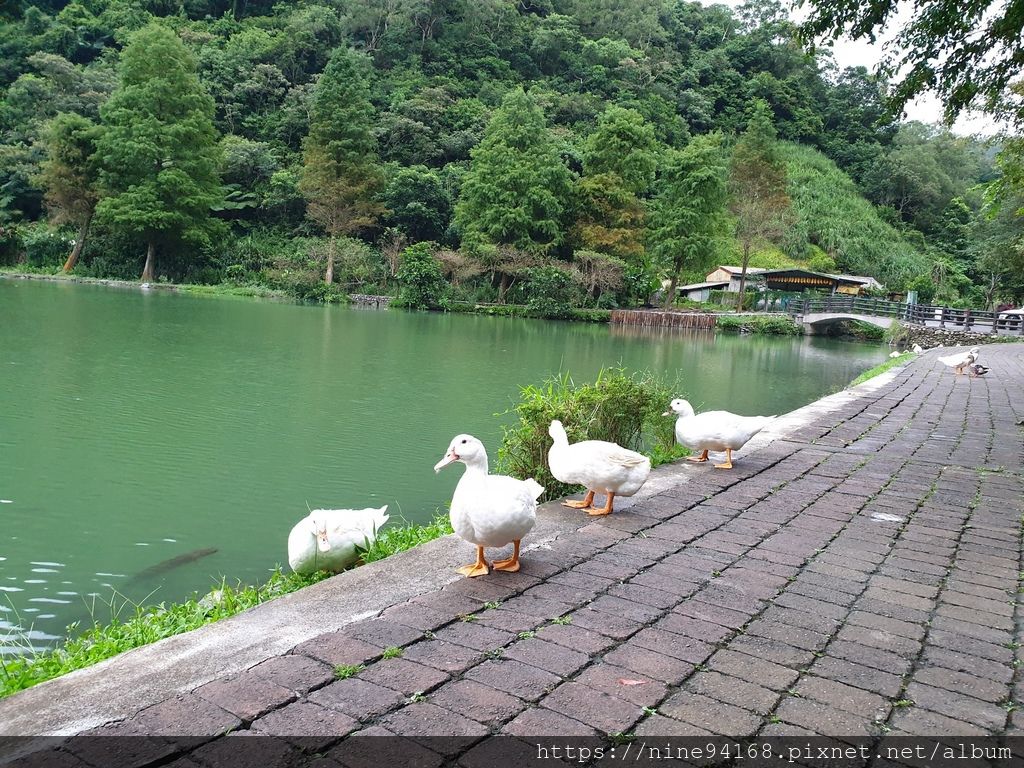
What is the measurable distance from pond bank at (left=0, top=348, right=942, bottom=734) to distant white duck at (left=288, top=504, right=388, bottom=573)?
1.63 feet

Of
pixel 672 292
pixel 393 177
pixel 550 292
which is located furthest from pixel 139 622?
pixel 393 177

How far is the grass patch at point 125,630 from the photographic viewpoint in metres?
2.75

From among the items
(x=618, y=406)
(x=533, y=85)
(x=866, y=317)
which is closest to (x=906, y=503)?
(x=618, y=406)

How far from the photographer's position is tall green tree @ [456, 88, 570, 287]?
36.6 metres

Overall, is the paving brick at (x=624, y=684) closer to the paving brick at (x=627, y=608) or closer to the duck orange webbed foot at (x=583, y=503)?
the paving brick at (x=627, y=608)

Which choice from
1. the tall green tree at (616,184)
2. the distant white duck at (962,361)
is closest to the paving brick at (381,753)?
the distant white duck at (962,361)

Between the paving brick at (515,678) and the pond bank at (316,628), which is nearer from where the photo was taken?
the pond bank at (316,628)

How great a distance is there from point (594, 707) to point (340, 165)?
39.8m

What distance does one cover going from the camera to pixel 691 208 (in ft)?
122

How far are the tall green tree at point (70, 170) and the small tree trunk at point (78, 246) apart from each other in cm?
5

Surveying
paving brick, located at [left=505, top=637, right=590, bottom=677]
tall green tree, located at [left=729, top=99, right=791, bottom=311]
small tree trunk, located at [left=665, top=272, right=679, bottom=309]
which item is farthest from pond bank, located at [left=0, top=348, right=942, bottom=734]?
tall green tree, located at [left=729, top=99, right=791, bottom=311]

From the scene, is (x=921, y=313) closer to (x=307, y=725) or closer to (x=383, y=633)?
(x=383, y=633)

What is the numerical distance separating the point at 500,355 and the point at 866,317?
24.2 metres

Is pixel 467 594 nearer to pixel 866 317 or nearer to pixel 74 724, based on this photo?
pixel 74 724
